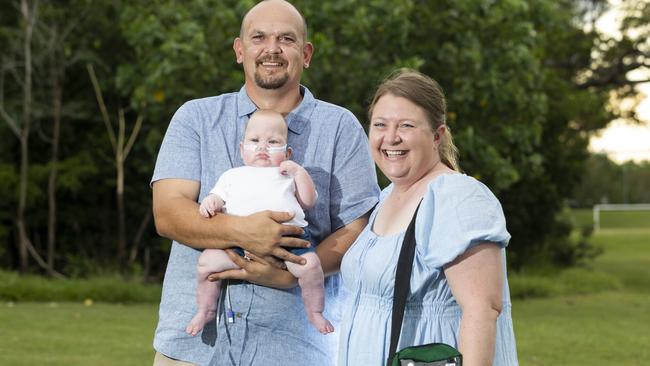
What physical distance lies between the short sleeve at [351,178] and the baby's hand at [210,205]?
430mm

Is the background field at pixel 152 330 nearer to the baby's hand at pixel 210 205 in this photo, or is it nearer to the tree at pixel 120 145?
the tree at pixel 120 145

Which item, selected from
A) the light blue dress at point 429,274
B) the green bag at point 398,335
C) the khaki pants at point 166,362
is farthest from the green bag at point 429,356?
the khaki pants at point 166,362

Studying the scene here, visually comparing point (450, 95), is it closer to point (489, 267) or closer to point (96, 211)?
point (96, 211)

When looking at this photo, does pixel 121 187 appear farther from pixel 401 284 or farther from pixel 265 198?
pixel 401 284

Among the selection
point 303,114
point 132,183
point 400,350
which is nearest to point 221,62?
point 132,183

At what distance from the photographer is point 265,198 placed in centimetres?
392

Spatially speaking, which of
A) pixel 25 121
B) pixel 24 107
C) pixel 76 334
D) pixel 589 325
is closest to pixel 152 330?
pixel 76 334

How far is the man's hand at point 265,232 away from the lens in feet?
12.3

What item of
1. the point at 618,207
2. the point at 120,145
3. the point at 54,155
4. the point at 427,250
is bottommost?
the point at 427,250

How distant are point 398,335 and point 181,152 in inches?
45.3

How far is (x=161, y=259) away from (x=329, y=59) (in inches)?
226

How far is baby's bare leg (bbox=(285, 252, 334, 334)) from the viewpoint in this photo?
3.86 metres

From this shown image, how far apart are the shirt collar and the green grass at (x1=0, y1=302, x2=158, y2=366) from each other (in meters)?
6.74

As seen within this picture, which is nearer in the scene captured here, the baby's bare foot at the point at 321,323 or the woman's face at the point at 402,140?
the woman's face at the point at 402,140
